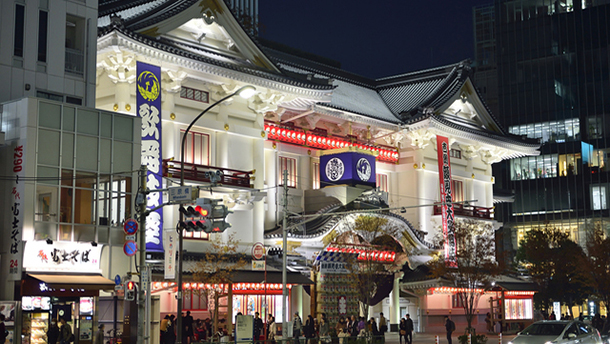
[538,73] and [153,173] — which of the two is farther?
[538,73]

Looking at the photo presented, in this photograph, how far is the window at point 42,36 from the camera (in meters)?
31.7

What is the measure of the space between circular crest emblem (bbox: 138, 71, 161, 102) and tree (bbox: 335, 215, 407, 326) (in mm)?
13119

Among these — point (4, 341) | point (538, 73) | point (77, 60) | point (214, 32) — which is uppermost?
point (538, 73)

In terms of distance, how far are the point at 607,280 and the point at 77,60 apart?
35698 mm

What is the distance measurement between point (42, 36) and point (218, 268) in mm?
12075

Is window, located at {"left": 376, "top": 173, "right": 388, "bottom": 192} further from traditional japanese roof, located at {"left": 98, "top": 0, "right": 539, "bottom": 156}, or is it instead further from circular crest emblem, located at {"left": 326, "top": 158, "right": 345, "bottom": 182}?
circular crest emblem, located at {"left": 326, "top": 158, "right": 345, "bottom": 182}

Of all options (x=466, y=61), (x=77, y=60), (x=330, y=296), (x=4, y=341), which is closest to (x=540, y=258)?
(x=466, y=61)

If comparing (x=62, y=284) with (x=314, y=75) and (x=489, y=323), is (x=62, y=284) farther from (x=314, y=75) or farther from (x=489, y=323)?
(x=489, y=323)

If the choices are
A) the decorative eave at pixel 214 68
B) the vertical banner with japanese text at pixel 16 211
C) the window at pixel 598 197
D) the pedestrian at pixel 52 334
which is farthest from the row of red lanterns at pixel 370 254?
the window at pixel 598 197

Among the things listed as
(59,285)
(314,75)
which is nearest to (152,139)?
(59,285)

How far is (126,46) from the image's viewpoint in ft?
110

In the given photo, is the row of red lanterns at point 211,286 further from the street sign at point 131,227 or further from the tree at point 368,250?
the street sign at point 131,227

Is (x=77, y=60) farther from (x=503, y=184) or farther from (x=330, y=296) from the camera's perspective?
(x=503, y=184)

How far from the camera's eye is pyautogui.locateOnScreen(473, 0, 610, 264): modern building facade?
92750 millimetres
